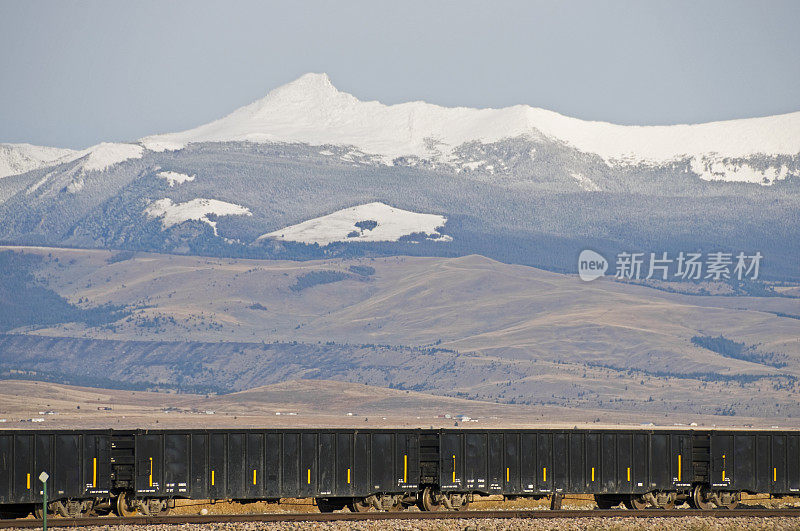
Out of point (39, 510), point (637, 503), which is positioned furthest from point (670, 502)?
point (39, 510)

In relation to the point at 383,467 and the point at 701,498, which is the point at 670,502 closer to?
the point at 701,498

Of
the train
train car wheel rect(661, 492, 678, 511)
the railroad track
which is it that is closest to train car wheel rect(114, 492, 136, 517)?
the train

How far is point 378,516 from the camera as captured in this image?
133ft

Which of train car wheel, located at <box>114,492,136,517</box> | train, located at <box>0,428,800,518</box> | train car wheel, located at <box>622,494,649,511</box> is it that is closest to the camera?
train, located at <box>0,428,800,518</box>

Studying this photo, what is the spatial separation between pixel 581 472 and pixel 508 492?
283 cm

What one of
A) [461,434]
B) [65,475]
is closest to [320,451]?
[461,434]

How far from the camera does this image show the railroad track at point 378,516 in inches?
1507

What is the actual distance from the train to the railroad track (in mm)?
1380

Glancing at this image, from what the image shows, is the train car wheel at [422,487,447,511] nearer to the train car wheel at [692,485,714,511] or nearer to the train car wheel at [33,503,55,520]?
the train car wheel at [692,485,714,511]

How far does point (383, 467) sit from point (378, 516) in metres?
2.44

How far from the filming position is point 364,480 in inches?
1674

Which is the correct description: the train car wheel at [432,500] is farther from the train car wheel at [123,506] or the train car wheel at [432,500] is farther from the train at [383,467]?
the train car wheel at [123,506]

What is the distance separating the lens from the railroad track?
3828cm

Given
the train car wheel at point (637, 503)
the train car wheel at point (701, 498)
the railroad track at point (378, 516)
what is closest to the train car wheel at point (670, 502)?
the train car wheel at point (637, 503)
